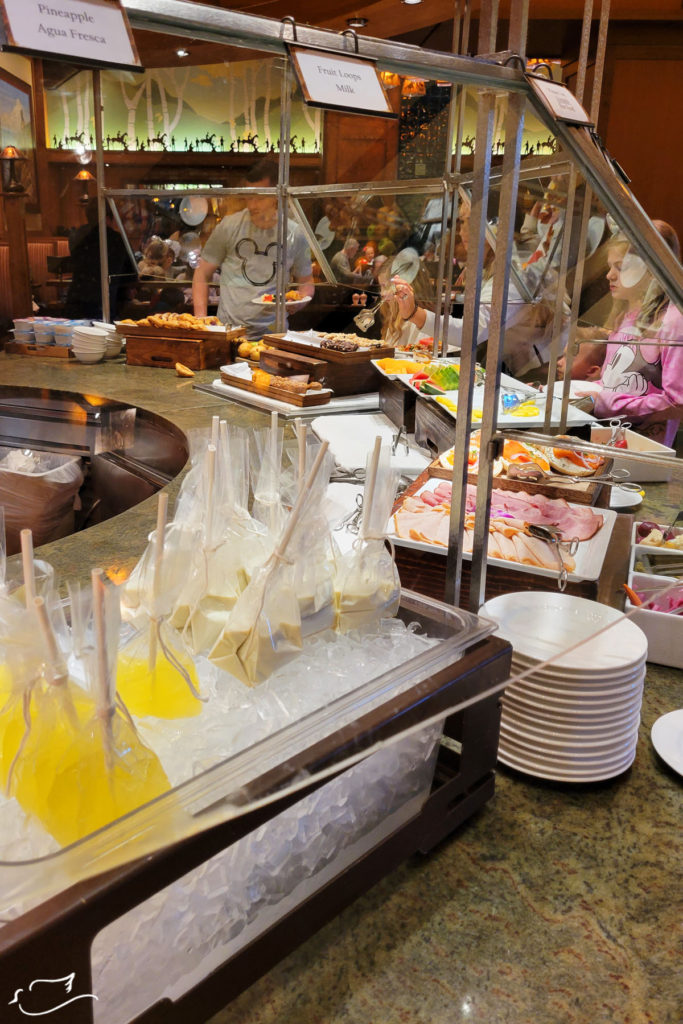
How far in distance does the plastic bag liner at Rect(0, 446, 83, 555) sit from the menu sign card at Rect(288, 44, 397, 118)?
1.92 metres

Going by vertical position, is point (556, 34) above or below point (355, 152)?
above

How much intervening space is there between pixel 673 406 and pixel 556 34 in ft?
21.2

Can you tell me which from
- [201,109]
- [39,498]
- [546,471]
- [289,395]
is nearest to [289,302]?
[289,395]

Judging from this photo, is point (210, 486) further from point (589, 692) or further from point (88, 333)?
point (88, 333)

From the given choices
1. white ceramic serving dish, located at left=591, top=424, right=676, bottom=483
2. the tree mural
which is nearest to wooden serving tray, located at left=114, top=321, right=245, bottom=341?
the tree mural

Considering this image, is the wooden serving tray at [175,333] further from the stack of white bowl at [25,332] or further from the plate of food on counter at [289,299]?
the stack of white bowl at [25,332]

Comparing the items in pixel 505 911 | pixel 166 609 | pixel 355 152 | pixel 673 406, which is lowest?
pixel 505 911

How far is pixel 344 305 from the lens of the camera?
3416 mm

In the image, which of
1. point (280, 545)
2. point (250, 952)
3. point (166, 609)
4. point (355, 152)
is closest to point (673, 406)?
point (280, 545)

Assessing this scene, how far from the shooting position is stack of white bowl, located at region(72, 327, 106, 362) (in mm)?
3396

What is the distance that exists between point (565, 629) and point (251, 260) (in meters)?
3.12

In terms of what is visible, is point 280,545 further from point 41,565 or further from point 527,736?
point 527,736

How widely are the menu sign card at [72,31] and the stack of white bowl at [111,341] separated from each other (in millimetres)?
2970

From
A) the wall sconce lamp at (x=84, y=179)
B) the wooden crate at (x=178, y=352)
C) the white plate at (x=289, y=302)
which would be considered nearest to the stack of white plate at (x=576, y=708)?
the wooden crate at (x=178, y=352)
